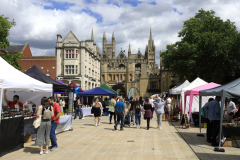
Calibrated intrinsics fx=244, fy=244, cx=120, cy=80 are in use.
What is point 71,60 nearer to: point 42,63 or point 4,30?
point 42,63

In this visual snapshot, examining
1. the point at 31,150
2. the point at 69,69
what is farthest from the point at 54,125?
the point at 69,69

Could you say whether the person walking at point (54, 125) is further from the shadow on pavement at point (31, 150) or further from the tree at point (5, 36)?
the tree at point (5, 36)

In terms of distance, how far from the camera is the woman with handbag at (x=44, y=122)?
23.5 ft

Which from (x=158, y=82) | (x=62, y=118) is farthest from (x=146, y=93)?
(x=62, y=118)

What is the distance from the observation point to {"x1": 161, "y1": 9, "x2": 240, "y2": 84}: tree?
25594 mm

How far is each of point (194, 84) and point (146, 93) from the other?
1977 inches

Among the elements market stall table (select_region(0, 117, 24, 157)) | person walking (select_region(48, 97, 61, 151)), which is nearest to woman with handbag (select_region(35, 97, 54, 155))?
person walking (select_region(48, 97, 61, 151))

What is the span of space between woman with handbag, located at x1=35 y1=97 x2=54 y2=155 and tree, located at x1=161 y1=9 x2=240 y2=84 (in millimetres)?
22234

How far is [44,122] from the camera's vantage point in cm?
724

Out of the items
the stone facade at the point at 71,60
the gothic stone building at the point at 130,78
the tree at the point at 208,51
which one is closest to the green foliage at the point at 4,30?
the stone facade at the point at 71,60

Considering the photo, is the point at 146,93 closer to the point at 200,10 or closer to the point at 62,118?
the point at 200,10

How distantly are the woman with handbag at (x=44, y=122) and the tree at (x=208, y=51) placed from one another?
22234 millimetres

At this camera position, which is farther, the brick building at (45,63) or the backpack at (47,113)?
the brick building at (45,63)

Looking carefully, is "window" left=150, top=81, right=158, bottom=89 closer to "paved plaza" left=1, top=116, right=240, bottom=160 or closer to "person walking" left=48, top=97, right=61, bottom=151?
"paved plaza" left=1, top=116, right=240, bottom=160
